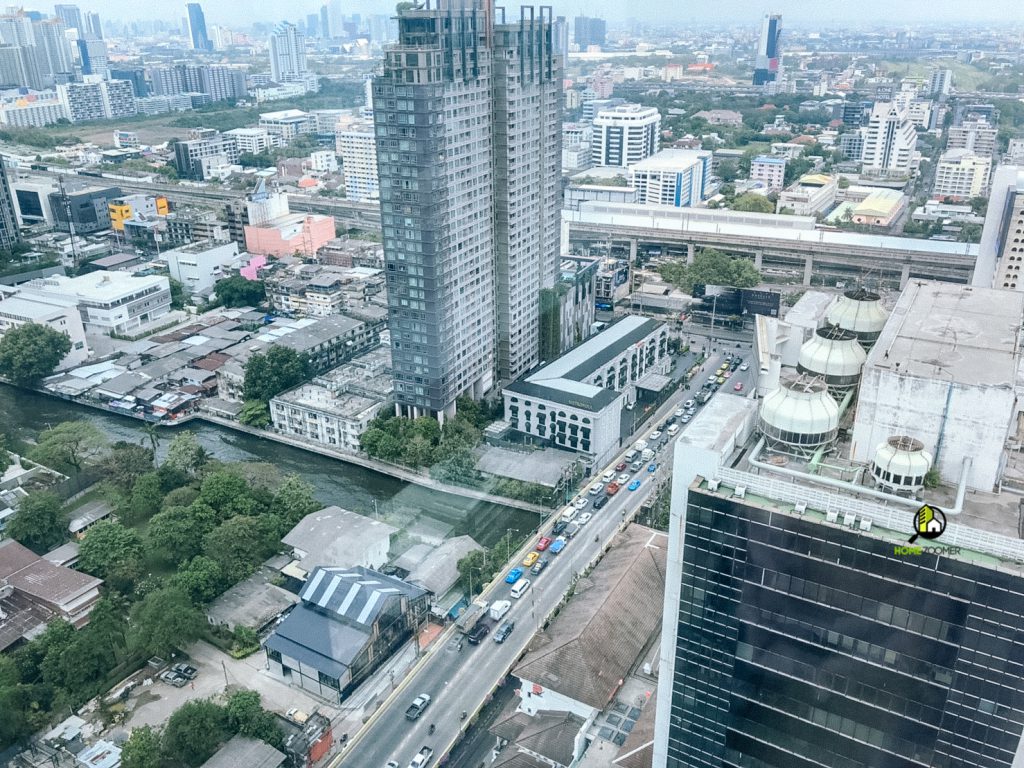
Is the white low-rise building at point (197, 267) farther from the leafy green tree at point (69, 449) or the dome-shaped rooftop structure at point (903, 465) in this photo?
the dome-shaped rooftop structure at point (903, 465)

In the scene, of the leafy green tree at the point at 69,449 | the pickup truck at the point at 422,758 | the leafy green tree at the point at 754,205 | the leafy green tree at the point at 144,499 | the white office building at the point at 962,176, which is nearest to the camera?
the pickup truck at the point at 422,758

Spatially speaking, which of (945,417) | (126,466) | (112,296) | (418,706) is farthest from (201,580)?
(112,296)

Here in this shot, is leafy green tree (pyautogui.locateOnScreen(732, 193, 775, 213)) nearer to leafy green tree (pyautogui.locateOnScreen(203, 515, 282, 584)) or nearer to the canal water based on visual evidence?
the canal water

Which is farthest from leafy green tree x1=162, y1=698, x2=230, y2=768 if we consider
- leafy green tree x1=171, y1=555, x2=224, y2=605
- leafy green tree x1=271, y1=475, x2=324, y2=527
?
A: leafy green tree x1=271, y1=475, x2=324, y2=527

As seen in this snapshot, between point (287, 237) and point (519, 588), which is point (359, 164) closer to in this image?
point (287, 237)

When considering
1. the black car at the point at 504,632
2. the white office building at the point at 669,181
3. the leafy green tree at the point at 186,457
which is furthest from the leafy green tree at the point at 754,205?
the black car at the point at 504,632

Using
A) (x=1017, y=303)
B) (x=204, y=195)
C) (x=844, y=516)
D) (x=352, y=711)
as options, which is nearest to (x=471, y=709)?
(x=352, y=711)
